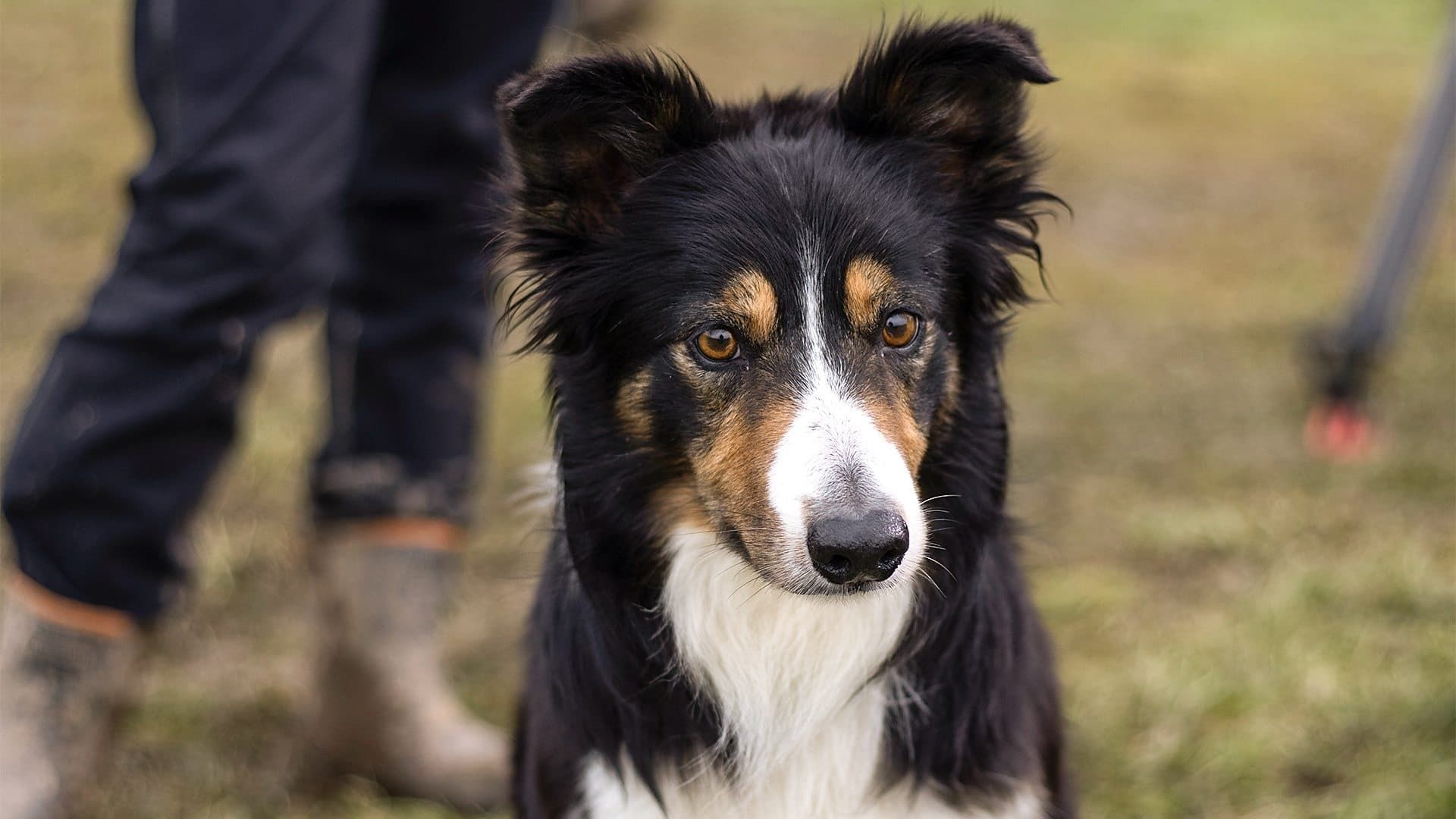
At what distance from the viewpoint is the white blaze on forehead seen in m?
2.07

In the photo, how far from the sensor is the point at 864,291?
2.29 meters

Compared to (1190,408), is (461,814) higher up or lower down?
lower down

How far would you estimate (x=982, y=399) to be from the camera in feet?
8.14

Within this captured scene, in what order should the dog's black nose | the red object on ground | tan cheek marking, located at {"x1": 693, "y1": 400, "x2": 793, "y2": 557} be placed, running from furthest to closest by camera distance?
the red object on ground
tan cheek marking, located at {"x1": 693, "y1": 400, "x2": 793, "y2": 557}
the dog's black nose

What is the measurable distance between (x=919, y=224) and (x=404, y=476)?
1.49 meters

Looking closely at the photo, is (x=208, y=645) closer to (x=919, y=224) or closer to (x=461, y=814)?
(x=461, y=814)

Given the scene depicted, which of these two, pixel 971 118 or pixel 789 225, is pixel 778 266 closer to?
pixel 789 225

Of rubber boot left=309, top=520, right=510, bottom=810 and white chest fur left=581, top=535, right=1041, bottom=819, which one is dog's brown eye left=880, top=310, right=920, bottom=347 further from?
rubber boot left=309, top=520, right=510, bottom=810

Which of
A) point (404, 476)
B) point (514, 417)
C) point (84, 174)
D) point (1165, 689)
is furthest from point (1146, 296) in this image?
point (84, 174)

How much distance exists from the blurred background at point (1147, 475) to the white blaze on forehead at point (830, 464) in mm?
587

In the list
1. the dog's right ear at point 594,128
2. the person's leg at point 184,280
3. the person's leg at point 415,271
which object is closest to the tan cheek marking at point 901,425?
the dog's right ear at point 594,128

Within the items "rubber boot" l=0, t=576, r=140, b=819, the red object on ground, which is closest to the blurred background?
the red object on ground

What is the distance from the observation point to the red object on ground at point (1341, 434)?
5.07 meters

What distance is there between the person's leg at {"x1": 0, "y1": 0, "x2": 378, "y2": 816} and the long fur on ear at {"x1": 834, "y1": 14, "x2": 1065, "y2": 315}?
0.98m
